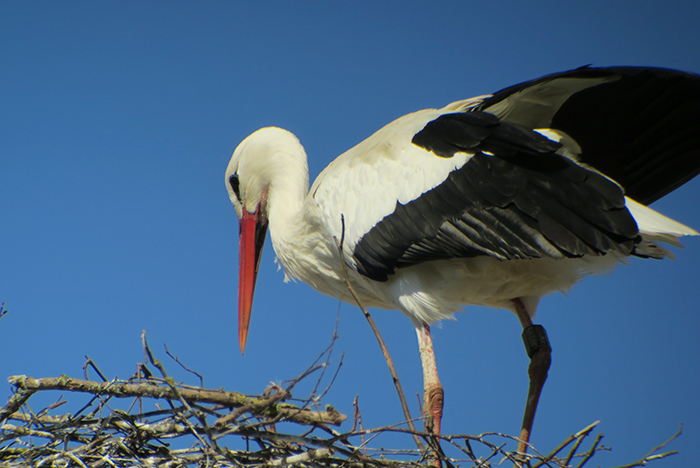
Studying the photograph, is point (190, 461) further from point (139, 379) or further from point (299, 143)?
point (299, 143)

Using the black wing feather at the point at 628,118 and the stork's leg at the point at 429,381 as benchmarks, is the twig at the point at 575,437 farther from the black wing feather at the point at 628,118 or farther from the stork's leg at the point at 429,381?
the black wing feather at the point at 628,118

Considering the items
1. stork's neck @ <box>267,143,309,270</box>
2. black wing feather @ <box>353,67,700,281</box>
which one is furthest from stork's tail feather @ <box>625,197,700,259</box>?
stork's neck @ <box>267,143,309,270</box>

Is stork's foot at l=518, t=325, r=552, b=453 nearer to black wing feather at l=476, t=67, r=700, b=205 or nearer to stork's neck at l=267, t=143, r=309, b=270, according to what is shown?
black wing feather at l=476, t=67, r=700, b=205

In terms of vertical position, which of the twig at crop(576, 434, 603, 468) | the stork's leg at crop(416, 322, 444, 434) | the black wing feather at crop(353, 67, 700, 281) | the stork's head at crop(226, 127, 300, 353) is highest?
the stork's head at crop(226, 127, 300, 353)

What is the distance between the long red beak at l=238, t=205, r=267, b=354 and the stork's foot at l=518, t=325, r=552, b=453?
4.68ft

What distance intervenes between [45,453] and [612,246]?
183 cm

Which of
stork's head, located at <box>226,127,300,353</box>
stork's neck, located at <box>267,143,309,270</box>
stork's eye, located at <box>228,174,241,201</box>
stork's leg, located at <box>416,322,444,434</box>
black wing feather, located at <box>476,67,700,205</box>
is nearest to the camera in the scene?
black wing feather, located at <box>476,67,700,205</box>

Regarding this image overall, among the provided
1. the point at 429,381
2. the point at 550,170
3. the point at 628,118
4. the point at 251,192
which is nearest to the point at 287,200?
the point at 251,192

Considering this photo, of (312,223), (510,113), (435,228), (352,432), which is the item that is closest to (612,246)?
(435,228)

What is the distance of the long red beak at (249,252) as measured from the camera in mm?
3568

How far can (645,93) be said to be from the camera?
2.79m

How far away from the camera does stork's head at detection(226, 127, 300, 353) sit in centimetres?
350

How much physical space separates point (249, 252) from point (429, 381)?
1.29m

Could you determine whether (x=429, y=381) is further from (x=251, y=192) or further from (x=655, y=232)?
(x=251, y=192)
